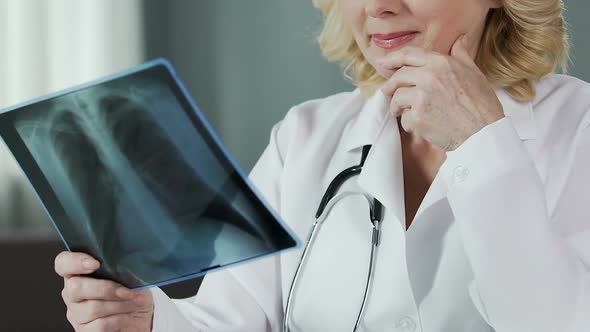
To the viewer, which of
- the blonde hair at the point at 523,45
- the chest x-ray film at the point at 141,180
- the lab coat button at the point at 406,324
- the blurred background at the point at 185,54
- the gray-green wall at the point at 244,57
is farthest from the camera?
the gray-green wall at the point at 244,57

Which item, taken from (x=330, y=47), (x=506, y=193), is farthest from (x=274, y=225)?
(x=330, y=47)

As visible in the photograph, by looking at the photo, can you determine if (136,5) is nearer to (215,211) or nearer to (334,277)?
(334,277)

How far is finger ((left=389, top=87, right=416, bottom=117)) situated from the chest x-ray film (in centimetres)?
31

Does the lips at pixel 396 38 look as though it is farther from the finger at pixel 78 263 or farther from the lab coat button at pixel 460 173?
the finger at pixel 78 263

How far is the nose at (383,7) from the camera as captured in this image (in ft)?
3.88

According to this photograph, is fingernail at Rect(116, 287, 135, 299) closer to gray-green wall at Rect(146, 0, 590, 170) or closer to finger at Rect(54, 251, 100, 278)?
finger at Rect(54, 251, 100, 278)

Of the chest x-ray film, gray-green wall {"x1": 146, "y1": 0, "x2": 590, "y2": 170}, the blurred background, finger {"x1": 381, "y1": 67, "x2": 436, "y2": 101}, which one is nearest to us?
the chest x-ray film

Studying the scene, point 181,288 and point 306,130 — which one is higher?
point 306,130

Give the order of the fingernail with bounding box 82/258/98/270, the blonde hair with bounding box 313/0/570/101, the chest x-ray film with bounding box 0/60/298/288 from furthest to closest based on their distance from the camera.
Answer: the blonde hair with bounding box 313/0/570/101
the fingernail with bounding box 82/258/98/270
the chest x-ray film with bounding box 0/60/298/288

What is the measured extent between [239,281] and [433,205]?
33 centimetres

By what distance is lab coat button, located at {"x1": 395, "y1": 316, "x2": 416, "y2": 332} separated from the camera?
116cm

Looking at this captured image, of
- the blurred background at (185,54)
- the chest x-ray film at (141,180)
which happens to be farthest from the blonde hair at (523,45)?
the blurred background at (185,54)

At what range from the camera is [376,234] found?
120 centimetres

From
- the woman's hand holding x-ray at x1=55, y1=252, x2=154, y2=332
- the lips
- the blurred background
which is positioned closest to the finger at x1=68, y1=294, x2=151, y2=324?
the woman's hand holding x-ray at x1=55, y1=252, x2=154, y2=332
